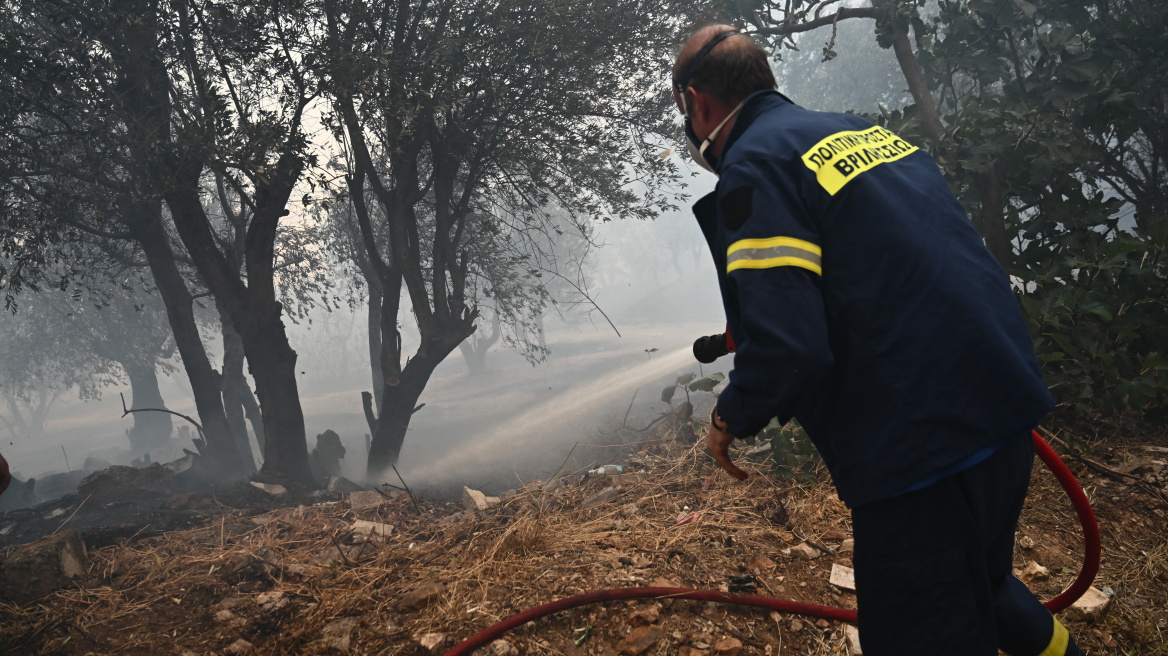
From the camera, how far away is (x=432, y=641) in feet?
9.26

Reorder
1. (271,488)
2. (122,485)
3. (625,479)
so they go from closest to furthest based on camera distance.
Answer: (625,479), (271,488), (122,485)

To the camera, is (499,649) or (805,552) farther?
(805,552)

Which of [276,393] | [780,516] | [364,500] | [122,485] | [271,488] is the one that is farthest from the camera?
[122,485]

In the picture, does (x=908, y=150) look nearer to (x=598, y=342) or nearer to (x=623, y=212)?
(x=623, y=212)

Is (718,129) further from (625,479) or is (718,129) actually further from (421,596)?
(625,479)

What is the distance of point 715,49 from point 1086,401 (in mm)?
3812

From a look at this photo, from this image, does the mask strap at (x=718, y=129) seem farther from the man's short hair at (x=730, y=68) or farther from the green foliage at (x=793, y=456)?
the green foliage at (x=793, y=456)

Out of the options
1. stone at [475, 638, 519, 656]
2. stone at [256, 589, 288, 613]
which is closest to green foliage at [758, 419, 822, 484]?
stone at [475, 638, 519, 656]

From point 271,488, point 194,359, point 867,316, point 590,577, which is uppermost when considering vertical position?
point 194,359

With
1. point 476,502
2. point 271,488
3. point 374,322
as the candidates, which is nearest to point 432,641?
point 476,502

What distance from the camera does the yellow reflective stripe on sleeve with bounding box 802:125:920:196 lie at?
60.7 inches

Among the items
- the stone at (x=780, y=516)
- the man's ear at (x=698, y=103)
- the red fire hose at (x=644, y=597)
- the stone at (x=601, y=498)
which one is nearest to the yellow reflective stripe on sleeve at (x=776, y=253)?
the man's ear at (x=698, y=103)

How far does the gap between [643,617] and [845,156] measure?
2.09 meters

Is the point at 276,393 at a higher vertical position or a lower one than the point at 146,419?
lower
